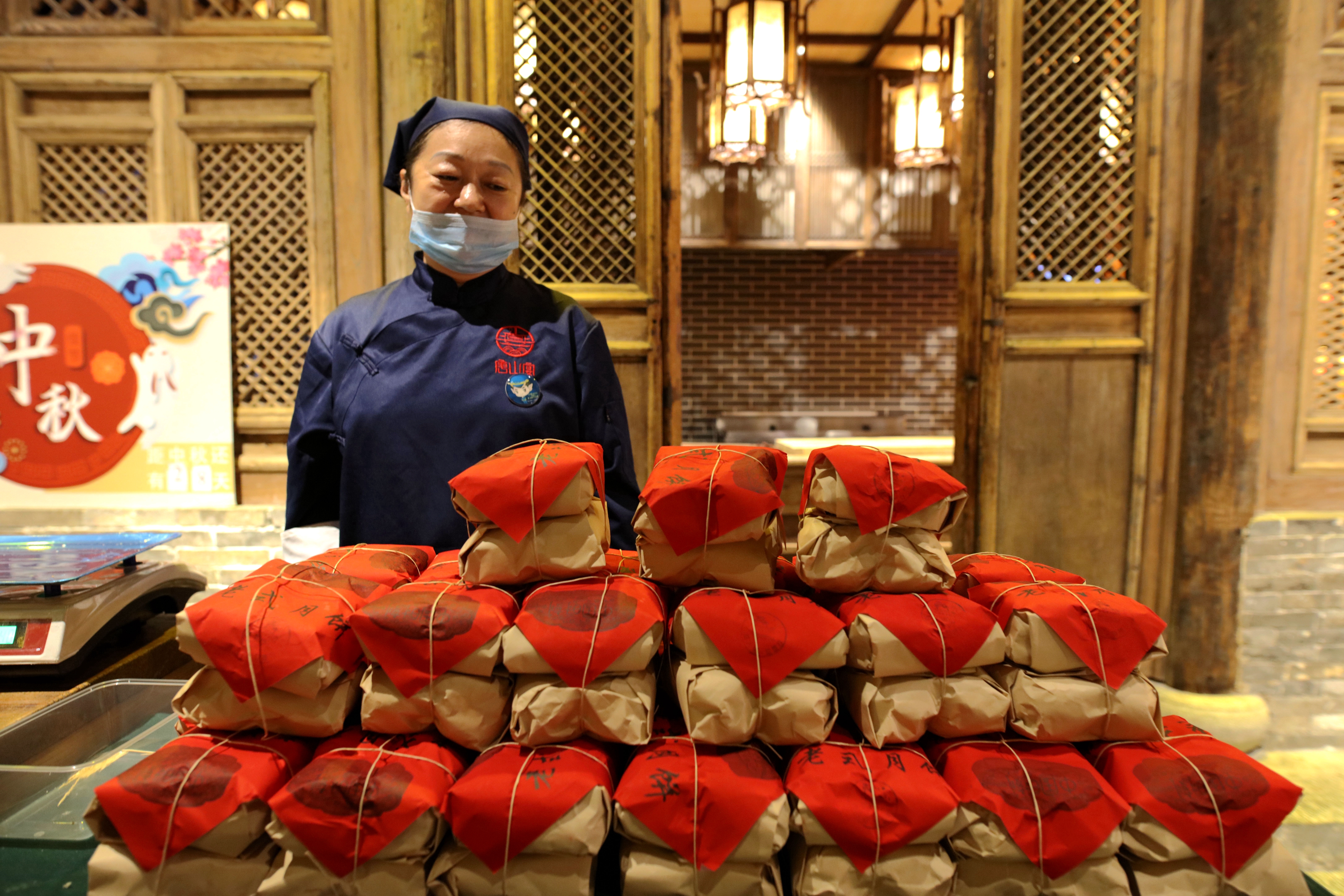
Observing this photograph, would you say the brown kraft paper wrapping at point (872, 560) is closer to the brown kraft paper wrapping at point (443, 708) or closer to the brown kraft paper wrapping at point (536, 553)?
the brown kraft paper wrapping at point (536, 553)

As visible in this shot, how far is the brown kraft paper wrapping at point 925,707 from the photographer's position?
107 centimetres

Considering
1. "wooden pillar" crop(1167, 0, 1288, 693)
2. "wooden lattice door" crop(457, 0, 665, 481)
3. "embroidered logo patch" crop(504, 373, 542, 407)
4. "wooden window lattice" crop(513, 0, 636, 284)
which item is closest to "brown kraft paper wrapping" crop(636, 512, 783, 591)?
"embroidered logo patch" crop(504, 373, 542, 407)

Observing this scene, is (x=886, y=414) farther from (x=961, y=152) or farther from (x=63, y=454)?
(x=63, y=454)

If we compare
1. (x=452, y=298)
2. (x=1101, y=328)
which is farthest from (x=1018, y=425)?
(x=452, y=298)

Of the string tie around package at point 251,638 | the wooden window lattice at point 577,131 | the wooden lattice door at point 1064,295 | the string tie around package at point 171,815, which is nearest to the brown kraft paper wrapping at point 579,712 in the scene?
the string tie around package at point 251,638

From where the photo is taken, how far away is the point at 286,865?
96 cm

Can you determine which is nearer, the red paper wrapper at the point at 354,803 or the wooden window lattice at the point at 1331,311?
the red paper wrapper at the point at 354,803

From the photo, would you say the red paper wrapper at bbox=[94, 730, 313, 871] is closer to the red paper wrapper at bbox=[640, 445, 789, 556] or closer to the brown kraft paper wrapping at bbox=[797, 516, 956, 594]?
the red paper wrapper at bbox=[640, 445, 789, 556]

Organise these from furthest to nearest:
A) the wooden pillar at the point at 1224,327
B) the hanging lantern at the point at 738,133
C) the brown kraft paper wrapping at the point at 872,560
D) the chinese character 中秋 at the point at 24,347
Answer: the hanging lantern at the point at 738,133 < the chinese character 中秋 at the point at 24,347 < the wooden pillar at the point at 1224,327 < the brown kraft paper wrapping at the point at 872,560

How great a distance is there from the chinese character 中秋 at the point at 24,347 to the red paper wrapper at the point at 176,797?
2966 millimetres

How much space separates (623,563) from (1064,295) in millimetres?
2754

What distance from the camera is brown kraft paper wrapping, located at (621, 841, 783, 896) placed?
→ 97 centimetres

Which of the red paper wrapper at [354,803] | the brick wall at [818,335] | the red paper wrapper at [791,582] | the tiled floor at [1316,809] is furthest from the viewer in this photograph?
the brick wall at [818,335]

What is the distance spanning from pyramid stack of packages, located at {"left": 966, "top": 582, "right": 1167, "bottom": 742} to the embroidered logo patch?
109 cm
